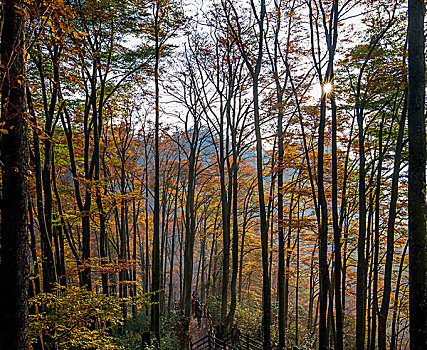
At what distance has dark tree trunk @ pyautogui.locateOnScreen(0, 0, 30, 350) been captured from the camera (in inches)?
130

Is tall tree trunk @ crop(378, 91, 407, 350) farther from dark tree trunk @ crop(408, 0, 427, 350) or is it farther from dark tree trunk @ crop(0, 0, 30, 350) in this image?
dark tree trunk @ crop(0, 0, 30, 350)

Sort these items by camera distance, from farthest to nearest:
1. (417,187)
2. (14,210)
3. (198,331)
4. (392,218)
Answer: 1. (198,331)
2. (392,218)
3. (417,187)
4. (14,210)

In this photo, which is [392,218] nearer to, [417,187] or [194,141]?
[417,187]

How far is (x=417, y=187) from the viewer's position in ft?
14.0

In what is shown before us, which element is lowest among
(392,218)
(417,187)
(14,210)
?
(392,218)

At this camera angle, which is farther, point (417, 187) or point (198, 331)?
point (198, 331)

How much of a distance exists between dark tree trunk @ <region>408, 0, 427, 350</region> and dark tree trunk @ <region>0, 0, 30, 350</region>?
5.23 m

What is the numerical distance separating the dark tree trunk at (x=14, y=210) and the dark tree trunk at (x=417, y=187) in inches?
206

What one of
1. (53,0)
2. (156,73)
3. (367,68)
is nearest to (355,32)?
(367,68)

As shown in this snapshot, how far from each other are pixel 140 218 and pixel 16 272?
23181mm

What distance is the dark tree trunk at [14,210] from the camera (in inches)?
130

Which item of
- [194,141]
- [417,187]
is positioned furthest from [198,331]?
[417,187]

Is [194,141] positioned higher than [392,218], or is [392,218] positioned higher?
[194,141]

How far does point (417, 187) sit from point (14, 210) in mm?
5552
